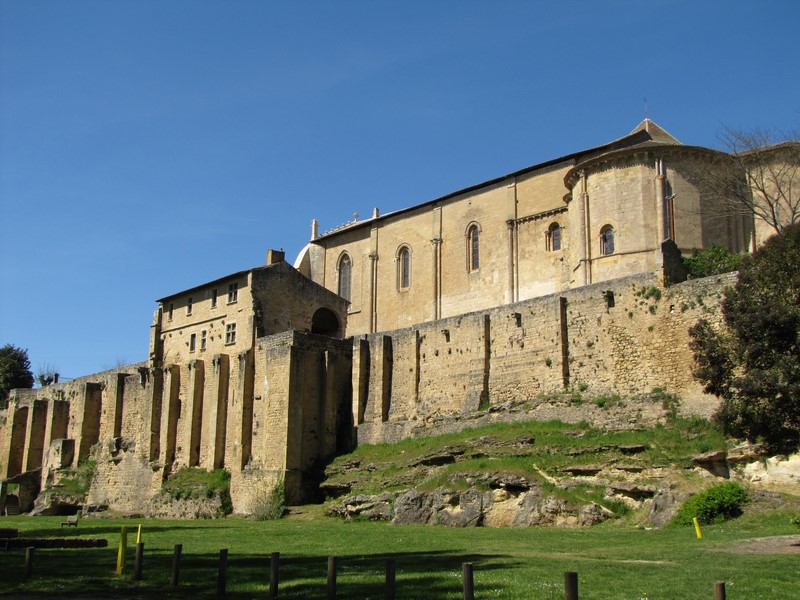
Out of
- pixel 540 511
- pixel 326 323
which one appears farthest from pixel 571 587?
pixel 326 323

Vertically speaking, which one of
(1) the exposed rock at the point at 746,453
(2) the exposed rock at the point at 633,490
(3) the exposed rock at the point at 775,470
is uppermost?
(1) the exposed rock at the point at 746,453

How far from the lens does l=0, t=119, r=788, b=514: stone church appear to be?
35.5 meters

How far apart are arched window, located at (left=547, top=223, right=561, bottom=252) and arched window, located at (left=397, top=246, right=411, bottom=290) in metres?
12.9

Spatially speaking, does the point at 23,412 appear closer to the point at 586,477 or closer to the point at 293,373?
the point at 293,373

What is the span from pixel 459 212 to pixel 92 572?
41.9 meters

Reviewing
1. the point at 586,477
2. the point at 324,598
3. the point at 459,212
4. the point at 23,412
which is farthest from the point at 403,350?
the point at 23,412

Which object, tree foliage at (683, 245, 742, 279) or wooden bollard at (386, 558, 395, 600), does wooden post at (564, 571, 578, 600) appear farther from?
tree foliage at (683, 245, 742, 279)

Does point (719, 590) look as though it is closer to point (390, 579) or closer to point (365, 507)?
point (390, 579)

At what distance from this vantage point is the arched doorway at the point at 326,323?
5591 centimetres

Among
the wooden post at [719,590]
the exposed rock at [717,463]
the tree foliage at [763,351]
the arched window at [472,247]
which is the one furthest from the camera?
the arched window at [472,247]

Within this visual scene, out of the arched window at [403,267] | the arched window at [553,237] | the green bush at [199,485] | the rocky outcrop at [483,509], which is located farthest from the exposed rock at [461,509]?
the arched window at [403,267]

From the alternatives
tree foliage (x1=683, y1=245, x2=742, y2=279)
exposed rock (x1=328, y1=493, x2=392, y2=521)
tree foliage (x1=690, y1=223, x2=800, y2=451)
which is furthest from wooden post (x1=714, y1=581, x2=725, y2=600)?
tree foliage (x1=683, y1=245, x2=742, y2=279)

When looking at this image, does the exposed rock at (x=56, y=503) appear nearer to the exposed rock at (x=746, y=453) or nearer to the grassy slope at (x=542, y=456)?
the grassy slope at (x=542, y=456)

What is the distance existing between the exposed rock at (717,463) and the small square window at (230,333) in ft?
95.0
